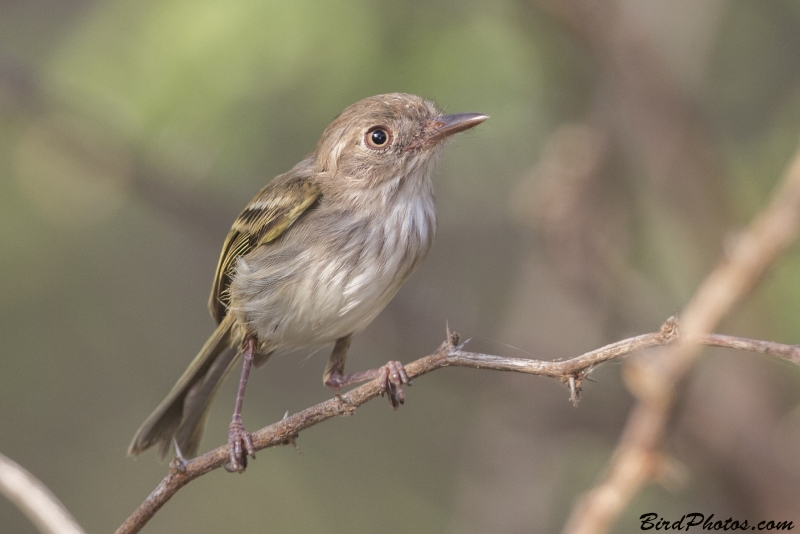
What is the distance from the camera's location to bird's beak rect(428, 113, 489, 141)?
151 inches

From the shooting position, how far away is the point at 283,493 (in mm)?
7953

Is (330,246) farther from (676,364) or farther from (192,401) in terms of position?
(676,364)

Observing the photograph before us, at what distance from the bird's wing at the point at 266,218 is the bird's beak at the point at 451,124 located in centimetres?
59

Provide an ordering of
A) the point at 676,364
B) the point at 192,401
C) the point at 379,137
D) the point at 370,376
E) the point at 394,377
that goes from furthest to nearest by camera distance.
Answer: the point at 192,401, the point at 379,137, the point at 370,376, the point at 394,377, the point at 676,364

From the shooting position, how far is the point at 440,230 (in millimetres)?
6531

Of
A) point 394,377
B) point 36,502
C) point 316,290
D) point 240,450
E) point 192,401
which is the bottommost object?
point 36,502

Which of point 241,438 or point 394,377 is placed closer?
point 394,377

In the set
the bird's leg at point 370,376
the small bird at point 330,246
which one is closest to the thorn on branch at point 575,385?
the bird's leg at point 370,376

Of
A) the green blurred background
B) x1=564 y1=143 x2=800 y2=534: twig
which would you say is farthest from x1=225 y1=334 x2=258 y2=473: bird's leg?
x1=564 y1=143 x2=800 y2=534: twig

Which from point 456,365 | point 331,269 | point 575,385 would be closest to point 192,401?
point 331,269

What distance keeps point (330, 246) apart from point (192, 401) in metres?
1.22

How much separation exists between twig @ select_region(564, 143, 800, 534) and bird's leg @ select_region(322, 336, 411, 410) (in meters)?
1.12

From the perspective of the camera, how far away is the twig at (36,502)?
225cm

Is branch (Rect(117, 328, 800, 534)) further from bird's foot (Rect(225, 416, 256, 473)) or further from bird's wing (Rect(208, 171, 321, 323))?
bird's wing (Rect(208, 171, 321, 323))
